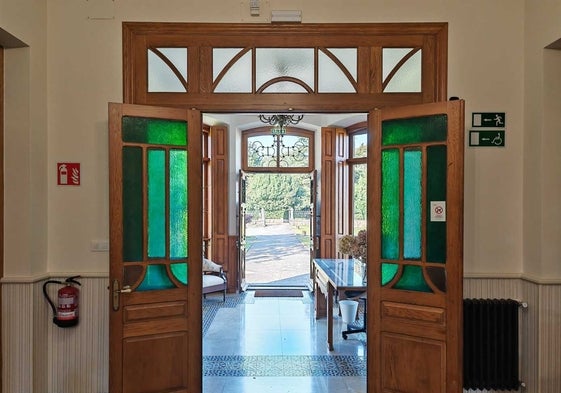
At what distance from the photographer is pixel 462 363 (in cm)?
263

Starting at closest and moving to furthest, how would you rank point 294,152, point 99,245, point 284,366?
point 99,245 → point 284,366 → point 294,152

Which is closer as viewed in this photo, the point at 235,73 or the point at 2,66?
the point at 2,66

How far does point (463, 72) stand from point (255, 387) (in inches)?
129

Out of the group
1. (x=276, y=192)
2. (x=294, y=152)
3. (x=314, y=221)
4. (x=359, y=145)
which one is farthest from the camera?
(x=276, y=192)

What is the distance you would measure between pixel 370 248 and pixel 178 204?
153cm

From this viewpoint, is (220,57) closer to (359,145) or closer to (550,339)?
(550,339)

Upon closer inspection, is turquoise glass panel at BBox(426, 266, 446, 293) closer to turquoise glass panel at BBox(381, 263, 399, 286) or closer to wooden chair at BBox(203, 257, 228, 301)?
turquoise glass panel at BBox(381, 263, 399, 286)

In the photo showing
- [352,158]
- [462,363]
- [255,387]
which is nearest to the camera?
[462,363]

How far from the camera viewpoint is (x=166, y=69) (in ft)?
9.87

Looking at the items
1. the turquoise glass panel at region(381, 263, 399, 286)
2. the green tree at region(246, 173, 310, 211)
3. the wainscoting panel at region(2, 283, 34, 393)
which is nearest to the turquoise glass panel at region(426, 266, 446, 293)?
the turquoise glass panel at region(381, 263, 399, 286)

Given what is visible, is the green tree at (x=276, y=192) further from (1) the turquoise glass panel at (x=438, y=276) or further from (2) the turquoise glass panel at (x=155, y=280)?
(1) the turquoise glass panel at (x=438, y=276)

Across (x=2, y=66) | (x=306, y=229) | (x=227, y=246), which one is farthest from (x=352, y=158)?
(x=2, y=66)

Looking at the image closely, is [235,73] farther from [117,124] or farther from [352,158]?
[352,158]

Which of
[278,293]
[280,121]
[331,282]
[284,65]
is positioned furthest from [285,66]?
[278,293]
